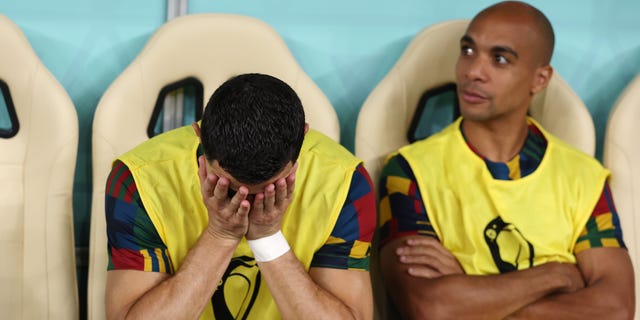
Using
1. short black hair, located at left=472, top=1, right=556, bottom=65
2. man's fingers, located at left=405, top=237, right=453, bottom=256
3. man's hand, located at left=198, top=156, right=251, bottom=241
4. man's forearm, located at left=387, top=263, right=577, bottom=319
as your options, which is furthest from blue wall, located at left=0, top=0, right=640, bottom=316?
man's hand, located at left=198, top=156, right=251, bottom=241

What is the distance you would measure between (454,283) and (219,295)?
0.51 m

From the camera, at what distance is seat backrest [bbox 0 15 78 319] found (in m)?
2.12

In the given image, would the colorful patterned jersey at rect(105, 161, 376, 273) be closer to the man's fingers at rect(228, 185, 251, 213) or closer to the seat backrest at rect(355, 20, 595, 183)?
the man's fingers at rect(228, 185, 251, 213)

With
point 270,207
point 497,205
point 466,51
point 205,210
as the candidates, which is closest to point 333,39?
point 466,51

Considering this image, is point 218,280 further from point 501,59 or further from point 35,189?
point 501,59

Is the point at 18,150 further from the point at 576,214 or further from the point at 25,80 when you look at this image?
the point at 576,214

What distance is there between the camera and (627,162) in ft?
7.77

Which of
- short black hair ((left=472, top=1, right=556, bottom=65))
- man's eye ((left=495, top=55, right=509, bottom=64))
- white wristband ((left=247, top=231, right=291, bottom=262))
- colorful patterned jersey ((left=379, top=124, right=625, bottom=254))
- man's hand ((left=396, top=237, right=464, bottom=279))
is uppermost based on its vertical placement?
short black hair ((left=472, top=1, right=556, bottom=65))

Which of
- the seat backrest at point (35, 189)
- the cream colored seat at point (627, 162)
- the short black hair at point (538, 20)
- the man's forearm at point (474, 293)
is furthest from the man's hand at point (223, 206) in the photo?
the cream colored seat at point (627, 162)

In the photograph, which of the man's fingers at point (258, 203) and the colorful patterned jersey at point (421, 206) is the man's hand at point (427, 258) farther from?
the man's fingers at point (258, 203)

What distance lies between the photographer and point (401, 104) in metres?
2.33

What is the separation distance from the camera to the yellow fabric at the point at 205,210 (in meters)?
1.79

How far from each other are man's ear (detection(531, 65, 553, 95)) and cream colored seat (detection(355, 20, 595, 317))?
0.14 m

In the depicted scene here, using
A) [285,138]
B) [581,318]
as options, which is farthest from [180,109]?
[581,318]
